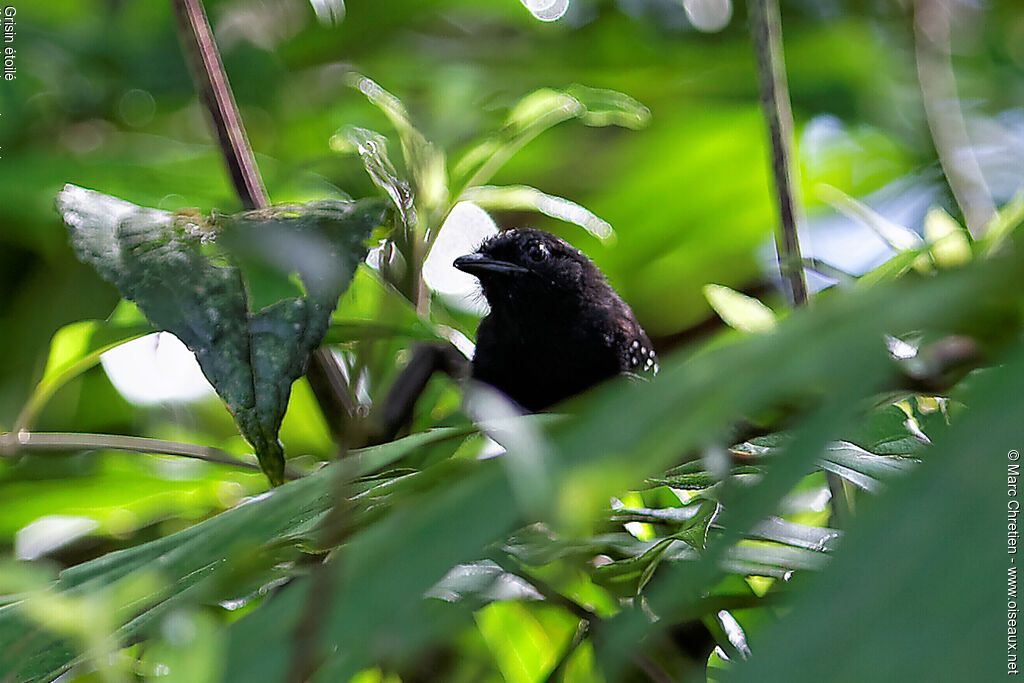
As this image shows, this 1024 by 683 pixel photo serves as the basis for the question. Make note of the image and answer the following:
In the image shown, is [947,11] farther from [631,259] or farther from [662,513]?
[662,513]

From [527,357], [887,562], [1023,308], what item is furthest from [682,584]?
[527,357]

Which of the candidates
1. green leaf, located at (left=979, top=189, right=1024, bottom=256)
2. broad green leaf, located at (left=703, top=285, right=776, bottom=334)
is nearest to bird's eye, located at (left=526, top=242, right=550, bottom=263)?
broad green leaf, located at (left=703, top=285, right=776, bottom=334)

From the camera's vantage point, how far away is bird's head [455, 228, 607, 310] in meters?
1.75

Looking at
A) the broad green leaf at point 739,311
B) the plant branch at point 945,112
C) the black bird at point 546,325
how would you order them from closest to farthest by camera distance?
the broad green leaf at point 739,311
the black bird at point 546,325
the plant branch at point 945,112

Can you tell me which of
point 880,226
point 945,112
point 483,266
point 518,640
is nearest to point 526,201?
point 880,226

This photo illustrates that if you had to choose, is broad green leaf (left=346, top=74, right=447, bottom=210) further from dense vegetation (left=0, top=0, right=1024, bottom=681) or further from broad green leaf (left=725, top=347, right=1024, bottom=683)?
broad green leaf (left=725, top=347, right=1024, bottom=683)

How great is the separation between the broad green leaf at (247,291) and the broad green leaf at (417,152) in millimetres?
260

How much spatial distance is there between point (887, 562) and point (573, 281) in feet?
4.75

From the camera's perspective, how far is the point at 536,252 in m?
1.82

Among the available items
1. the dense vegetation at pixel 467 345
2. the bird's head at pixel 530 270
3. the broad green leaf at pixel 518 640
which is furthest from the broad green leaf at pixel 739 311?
the bird's head at pixel 530 270

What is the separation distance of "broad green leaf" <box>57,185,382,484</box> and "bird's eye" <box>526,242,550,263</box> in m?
1.02

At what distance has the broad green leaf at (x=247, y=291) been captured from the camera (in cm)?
74

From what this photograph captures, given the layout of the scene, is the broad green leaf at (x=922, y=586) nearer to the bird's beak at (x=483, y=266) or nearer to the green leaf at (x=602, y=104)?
the green leaf at (x=602, y=104)

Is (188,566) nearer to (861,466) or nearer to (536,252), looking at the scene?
(861,466)
